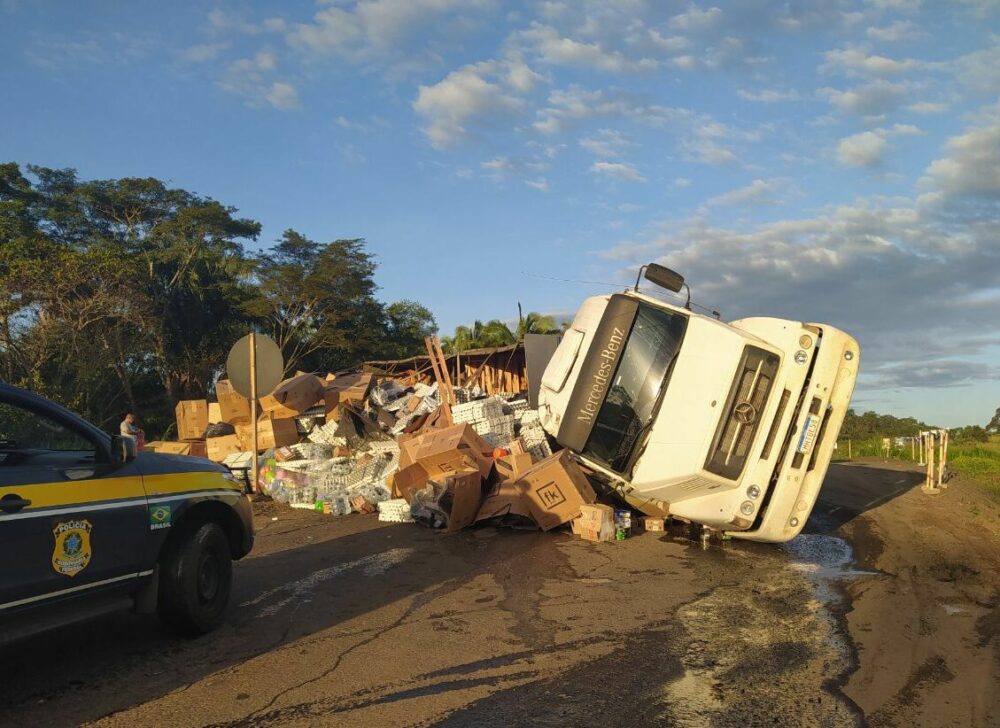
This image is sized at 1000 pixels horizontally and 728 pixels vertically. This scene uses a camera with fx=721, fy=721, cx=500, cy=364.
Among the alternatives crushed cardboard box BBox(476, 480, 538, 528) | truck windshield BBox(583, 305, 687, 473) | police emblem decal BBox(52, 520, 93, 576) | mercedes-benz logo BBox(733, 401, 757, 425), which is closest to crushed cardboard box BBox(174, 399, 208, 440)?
crushed cardboard box BBox(476, 480, 538, 528)

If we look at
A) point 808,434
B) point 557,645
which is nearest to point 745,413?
point 808,434

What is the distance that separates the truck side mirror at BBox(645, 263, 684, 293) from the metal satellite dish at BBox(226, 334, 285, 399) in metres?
6.39

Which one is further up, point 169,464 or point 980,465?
point 169,464

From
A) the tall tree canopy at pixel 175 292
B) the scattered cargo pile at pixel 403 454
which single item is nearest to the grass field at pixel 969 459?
the scattered cargo pile at pixel 403 454

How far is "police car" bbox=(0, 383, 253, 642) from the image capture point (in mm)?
3990

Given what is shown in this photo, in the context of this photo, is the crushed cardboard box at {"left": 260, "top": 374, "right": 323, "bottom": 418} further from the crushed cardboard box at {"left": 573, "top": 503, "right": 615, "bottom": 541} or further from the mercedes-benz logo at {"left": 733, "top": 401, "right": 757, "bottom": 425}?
the mercedes-benz logo at {"left": 733, "top": 401, "right": 757, "bottom": 425}

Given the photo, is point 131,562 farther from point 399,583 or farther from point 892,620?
point 892,620

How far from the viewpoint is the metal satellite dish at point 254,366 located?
465 inches

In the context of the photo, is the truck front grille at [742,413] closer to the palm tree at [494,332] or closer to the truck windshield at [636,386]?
the truck windshield at [636,386]

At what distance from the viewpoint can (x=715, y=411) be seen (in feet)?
23.8

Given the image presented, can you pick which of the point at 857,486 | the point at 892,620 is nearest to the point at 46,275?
the point at 857,486

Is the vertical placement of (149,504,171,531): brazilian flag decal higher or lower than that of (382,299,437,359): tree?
lower

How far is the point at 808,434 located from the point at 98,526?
6213 mm

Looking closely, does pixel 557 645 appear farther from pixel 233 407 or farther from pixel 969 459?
pixel 969 459
